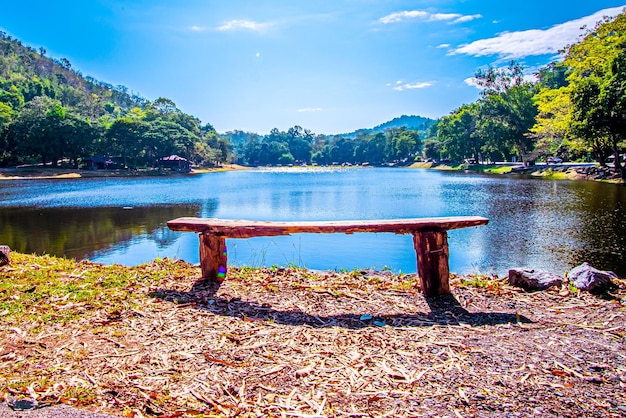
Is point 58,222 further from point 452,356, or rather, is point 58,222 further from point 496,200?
point 496,200

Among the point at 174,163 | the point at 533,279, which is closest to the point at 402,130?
the point at 174,163

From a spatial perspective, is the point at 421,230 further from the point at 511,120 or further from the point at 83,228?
the point at 511,120

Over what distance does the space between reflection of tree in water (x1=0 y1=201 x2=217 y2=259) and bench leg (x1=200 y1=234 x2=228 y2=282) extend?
7797mm

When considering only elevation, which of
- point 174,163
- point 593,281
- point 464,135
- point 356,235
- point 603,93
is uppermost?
point 464,135

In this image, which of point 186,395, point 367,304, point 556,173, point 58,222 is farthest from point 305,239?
point 556,173

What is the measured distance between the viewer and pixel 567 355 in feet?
11.0

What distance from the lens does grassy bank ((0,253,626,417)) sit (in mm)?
2801

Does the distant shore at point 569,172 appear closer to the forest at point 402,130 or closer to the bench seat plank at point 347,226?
the forest at point 402,130

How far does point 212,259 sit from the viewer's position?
5.73 m

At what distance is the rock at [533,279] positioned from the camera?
17.5 ft

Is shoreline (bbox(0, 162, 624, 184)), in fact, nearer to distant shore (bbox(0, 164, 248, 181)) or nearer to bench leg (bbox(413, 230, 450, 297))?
distant shore (bbox(0, 164, 248, 181))

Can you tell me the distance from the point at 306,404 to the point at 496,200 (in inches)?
923

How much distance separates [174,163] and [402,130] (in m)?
71.9

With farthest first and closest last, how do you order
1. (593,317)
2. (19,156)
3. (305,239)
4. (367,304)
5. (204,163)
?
(204,163), (19,156), (305,239), (367,304), (593,317)
